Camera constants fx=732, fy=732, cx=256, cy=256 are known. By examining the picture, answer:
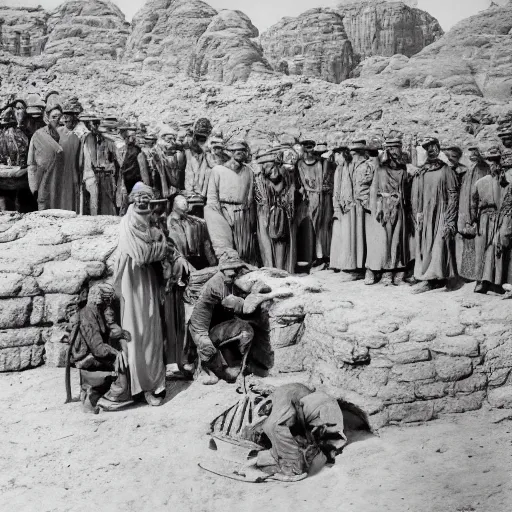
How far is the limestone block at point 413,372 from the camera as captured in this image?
6.97 meters

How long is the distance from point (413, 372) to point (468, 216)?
237cm

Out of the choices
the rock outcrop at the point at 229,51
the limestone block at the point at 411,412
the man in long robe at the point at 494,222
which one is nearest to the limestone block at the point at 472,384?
the limestone block at the point at 411,412

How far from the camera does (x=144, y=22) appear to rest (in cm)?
3269

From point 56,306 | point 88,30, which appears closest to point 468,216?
point 56,306

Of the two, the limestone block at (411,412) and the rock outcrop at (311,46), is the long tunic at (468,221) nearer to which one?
the limestone block at (411,412)

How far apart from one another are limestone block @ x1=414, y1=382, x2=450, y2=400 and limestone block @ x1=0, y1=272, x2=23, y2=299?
13.9 ft

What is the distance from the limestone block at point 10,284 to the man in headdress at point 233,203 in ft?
8.38

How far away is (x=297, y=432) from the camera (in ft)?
20.6

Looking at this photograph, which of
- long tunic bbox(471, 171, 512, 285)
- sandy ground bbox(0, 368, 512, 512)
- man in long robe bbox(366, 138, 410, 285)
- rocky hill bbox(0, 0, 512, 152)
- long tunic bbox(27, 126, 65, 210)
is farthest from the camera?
rocky hill bbox(0, 0, 512, 152)

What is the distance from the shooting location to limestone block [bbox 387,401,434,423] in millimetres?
6828

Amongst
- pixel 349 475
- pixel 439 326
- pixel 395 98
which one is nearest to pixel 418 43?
pixel 395 98

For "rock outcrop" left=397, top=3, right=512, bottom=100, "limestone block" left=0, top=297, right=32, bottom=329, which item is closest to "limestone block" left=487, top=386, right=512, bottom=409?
"limestone block" left=0, top=297, right=32, bottom=329

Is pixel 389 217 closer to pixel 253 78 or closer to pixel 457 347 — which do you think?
pixel 457 347

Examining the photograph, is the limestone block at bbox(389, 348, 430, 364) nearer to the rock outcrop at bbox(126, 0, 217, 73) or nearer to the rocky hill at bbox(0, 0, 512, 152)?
the rocky hill at bbox(0, 0, 512, 152)
